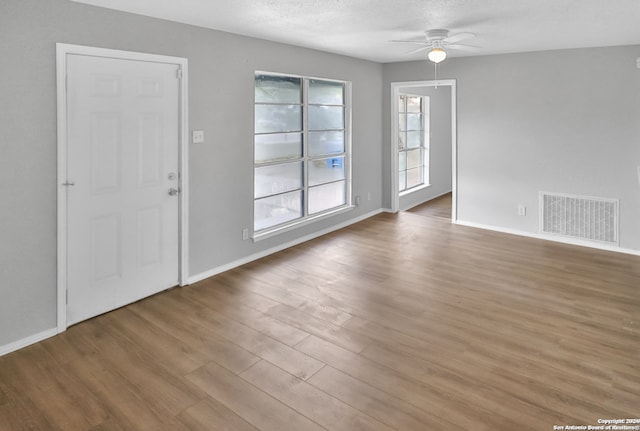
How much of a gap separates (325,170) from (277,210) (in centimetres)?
105

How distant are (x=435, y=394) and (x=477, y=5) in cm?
267

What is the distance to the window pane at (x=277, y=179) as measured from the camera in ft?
15.3

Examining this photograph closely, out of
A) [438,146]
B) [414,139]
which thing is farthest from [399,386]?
[438,146]

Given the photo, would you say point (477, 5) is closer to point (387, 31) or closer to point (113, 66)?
point (387, 31)

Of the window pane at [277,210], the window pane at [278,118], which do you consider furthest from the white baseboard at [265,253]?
the window pane at [278,118]

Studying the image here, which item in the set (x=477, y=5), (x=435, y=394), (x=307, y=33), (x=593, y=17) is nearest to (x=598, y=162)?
(x=593, y=17)

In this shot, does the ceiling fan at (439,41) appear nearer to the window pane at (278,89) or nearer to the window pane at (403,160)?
the window pane at (278,89)

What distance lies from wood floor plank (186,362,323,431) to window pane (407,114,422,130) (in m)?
5.78

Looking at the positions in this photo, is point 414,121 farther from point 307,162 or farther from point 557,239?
point 557,239

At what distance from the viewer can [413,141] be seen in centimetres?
753

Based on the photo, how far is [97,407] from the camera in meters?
2.25

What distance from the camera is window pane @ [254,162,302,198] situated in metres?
4.67

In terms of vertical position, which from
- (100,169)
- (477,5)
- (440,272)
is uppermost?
(477,5)

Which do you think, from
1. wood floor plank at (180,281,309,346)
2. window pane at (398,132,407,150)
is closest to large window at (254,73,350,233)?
wood floor plank at (180,281,309,346)
